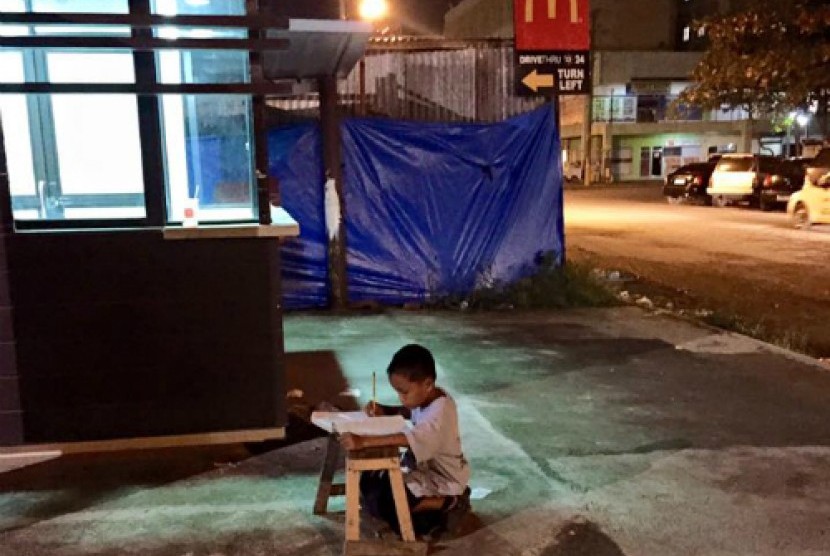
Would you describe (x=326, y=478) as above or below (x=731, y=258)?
above

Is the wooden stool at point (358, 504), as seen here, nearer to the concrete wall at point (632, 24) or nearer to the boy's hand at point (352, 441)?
the boy's hand at point (352, 441)

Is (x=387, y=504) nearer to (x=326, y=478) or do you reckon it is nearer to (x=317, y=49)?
(x=326, y=478)

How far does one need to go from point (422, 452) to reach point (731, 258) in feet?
41.1

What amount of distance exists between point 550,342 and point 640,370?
4.08ft

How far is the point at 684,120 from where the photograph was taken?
4750 cm

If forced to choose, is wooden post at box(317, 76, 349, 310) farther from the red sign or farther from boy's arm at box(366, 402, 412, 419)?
boy's arm at box(366, 402, 412, 419)

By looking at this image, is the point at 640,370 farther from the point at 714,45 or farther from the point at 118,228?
the point at 714,45

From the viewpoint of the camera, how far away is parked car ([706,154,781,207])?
2538cm

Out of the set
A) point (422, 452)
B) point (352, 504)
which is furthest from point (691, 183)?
point (352, 504)

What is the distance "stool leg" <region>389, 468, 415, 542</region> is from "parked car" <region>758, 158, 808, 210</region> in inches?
914

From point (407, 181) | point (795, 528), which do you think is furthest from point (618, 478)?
point (407, 181)

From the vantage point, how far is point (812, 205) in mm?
19047

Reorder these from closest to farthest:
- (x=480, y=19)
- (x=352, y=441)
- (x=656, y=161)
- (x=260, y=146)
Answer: (x=352, y=441), (x=260, y=146), (x=656, y=161), (x=480, y=19)

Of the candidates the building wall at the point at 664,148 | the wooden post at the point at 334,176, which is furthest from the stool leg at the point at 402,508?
the building wall at the point at 664,148
